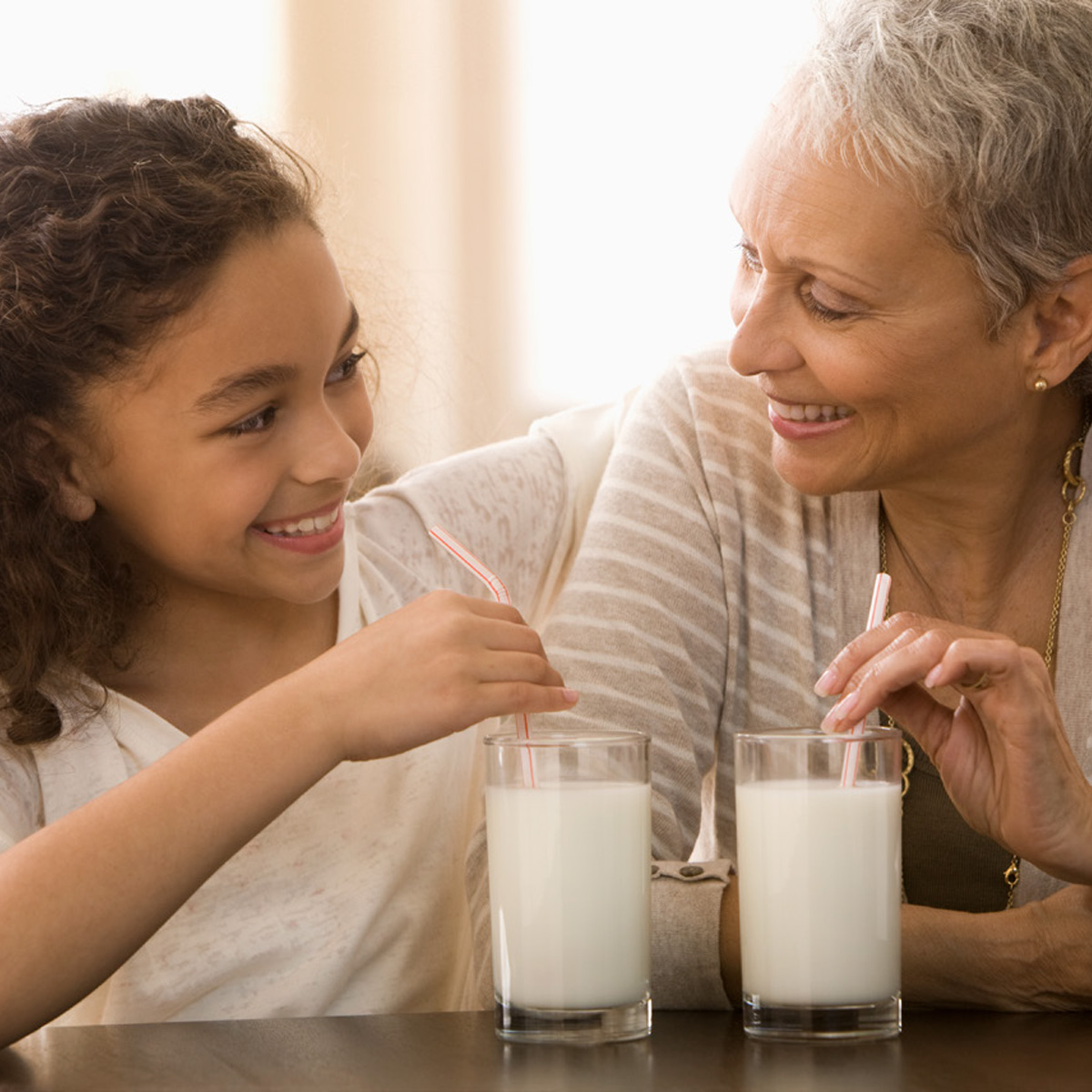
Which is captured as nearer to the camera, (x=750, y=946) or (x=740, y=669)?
(x=750, y=946)

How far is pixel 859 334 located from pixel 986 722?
43 centimetres

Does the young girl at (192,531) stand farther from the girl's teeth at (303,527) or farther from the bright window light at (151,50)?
the bright window light at (151,50)

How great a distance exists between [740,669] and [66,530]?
0.72 meters

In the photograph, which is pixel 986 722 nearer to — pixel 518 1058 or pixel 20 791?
pixel 518 1058

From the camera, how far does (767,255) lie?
1469 mm

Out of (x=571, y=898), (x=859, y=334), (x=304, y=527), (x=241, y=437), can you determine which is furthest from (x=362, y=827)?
(x=859, y=334)

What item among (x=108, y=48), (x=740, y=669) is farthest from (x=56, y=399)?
(x=108, y=48)

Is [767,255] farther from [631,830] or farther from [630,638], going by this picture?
[631,830]

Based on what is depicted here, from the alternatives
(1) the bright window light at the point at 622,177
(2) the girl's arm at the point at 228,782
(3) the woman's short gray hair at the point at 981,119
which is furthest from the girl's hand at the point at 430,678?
(1) the bright window light at the point at 622,177

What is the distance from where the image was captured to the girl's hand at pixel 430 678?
117 cm

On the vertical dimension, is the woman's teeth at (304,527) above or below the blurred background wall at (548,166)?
below

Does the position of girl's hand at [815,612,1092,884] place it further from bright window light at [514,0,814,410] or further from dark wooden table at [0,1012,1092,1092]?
bright window light at [514,0,814,410]

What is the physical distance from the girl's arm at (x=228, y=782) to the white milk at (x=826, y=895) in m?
0.21

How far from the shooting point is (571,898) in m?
1.05
